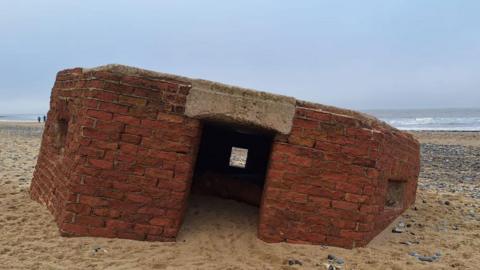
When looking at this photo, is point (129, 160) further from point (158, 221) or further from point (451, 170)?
point (451, 170)

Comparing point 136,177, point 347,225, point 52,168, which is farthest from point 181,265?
point 52,168

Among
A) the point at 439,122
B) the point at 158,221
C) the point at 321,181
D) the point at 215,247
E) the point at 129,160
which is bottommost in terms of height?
the point at 215,247

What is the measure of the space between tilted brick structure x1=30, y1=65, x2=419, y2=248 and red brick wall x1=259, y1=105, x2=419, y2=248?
11mm

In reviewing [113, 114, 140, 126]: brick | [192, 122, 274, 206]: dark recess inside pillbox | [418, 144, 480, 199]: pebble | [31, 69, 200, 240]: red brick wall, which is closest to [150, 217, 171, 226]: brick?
[31, 69, 200, 240]: red brick wall

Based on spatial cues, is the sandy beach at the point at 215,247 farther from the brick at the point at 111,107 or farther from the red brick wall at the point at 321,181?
the brick at the point at 111,107

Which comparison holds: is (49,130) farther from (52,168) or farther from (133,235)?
(133,235)

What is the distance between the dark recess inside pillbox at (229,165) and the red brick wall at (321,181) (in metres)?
1.12

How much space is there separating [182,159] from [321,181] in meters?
1.50

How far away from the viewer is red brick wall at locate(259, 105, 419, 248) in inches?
183

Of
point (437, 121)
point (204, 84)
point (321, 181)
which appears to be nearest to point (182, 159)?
point (204, 84)

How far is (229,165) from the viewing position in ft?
26.2

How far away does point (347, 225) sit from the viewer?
15.5ft

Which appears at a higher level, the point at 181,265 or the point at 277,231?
the point at 277,231

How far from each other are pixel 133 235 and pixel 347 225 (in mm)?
2280
